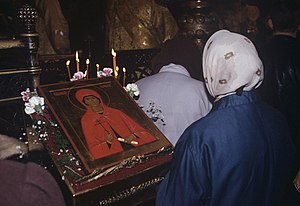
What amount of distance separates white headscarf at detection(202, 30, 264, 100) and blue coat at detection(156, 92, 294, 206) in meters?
0.05

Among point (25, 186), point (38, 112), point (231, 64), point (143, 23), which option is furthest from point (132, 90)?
point (143, 23)

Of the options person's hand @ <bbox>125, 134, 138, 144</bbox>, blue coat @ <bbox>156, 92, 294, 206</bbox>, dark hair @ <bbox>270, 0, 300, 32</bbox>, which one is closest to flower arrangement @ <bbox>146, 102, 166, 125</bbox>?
person's hand @ <bbox>125, 134, 138, 144</bbox>

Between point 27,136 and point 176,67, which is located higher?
point 176,67

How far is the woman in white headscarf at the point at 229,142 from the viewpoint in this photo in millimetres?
1354

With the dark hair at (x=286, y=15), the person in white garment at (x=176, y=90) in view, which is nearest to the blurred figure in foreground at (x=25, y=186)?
the person in white garment at (x=176, y=90)

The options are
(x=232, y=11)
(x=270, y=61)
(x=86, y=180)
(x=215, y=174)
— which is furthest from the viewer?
(x=232, y=11)

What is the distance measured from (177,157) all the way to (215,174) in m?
0.18

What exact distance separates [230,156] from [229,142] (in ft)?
0.18

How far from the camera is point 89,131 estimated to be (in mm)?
1655

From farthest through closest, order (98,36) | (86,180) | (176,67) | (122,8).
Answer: (98,36), (122,8), (176,67), (86,180)

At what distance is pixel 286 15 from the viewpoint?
2377 mm

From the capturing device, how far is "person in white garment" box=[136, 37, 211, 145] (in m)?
2.07

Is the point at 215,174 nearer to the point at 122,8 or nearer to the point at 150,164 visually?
the point at 150,164

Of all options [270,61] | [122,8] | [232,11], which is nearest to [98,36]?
[122,8]
